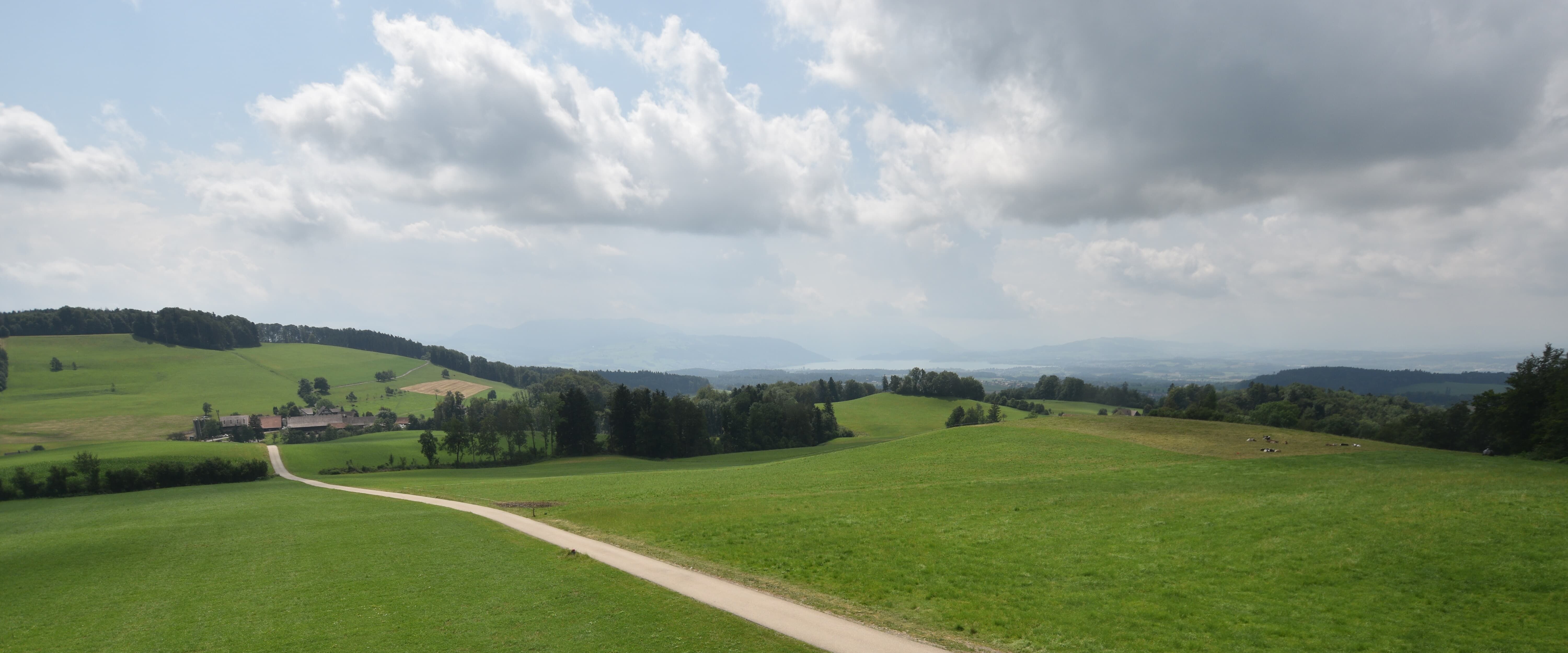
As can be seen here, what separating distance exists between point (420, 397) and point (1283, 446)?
176000 millimetres

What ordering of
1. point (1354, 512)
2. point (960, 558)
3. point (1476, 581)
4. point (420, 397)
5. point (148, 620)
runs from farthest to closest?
point (420, 397)
point (1354, 512)
point (960, 558)
point (148, 620)
point (1476, 581)

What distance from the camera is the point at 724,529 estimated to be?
2627 centimetres

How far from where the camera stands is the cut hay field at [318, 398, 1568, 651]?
48.1 ft

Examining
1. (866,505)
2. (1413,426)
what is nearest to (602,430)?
(866,505)

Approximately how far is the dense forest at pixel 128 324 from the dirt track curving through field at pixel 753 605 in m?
218

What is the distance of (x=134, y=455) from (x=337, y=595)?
6885 cm

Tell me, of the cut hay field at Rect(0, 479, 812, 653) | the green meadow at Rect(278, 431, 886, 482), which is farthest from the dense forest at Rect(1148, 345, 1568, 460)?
the cut hay field at Rect(0, 479, 812, 653)

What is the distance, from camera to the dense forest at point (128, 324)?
561ft

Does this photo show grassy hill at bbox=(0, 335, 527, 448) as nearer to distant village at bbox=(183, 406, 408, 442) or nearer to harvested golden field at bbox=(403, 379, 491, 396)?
distant village at bbox=(183, 406, 408, 442)

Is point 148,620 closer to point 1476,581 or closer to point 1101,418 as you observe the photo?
Answer: point 1476,581


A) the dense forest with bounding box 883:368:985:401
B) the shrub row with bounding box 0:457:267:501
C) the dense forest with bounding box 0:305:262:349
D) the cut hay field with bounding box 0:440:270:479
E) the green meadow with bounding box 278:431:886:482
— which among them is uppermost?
the dense forest with bounding box 0:305:262:349

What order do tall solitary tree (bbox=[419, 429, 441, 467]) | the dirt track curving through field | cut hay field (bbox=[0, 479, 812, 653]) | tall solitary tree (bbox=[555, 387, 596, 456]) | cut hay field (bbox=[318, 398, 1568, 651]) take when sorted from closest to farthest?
the dirt track curving through field
cut hay field (bbox=[318, 398, 1568, 651])
cut hay field (bbox=[0, 479, 812, 653])
tall solitary tree (bbox=[419, 429, 441, 467])
tall solitary tree (bbox=[555, 387, 596, 456])

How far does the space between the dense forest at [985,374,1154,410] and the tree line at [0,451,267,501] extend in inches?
5120

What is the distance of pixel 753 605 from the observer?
674 inches
